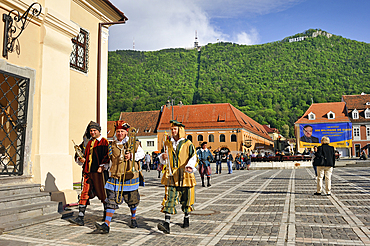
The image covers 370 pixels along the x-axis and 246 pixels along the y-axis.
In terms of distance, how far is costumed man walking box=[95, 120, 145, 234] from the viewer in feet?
20.2

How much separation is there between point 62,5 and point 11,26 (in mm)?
1899

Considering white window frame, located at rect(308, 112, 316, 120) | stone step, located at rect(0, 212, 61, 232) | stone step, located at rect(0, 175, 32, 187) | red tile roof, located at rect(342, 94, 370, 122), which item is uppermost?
red tile roof, located at rect(342, 94, 370, 122)

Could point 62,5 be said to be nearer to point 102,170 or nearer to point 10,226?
point 102,170

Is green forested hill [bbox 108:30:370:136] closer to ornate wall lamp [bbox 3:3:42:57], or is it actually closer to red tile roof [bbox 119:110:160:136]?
red tile roof [bbox 119:110:160:136]

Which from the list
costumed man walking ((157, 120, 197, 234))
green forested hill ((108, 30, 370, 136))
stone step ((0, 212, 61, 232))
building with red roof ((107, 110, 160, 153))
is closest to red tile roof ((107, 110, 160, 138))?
building with red roof ((107, 110, 160, 153))

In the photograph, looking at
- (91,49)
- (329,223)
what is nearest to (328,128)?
(91,49)

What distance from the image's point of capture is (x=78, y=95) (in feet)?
41.7

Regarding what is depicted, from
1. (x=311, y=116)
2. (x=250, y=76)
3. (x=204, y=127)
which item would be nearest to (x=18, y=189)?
(x=204, y=127)

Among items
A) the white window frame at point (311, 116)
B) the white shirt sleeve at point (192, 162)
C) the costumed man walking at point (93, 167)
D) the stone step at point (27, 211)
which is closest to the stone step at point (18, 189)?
the stone step at point (27, 211)

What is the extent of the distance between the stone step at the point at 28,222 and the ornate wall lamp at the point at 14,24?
11.5ft

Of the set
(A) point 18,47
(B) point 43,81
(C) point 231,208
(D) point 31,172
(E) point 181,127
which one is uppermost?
(A) point 18,47

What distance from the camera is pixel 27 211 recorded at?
6883 mm

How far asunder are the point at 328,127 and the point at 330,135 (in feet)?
4.09

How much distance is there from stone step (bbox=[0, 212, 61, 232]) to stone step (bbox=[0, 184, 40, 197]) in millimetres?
754
